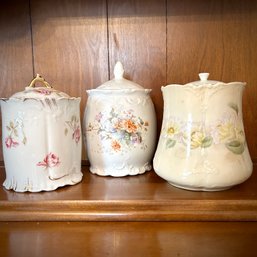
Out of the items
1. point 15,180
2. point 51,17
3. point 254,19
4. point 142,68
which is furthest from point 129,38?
point 15,180

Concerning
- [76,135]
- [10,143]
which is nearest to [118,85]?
[76,135]

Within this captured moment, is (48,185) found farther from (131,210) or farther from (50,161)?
(131,210)

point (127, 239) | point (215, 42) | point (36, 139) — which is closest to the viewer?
point (127, 239)

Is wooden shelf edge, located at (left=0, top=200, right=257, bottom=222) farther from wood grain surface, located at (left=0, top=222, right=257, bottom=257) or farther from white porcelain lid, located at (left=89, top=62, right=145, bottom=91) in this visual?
white porcelain lid, located at (left=89, top=62, right=145, bottom=91)

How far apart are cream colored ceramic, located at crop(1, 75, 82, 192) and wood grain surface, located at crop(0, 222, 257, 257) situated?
0.31 ft

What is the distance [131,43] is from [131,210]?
403mm

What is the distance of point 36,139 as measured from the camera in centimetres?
47

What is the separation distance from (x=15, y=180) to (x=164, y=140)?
0.30 metres

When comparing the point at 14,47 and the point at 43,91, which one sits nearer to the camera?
the point at 43,91

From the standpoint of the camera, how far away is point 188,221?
411mm

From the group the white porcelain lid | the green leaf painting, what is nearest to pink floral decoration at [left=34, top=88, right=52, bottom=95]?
the white porcelain lid

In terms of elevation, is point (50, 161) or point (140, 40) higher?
point (140, 40)

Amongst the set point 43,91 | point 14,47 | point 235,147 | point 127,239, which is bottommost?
point 127,239

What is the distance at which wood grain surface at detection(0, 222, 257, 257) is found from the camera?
1.13 ft
